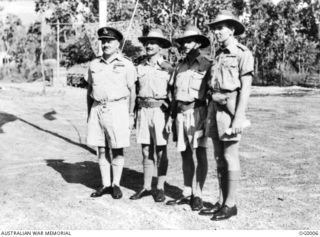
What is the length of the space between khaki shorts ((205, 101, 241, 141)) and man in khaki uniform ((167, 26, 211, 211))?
0.24m

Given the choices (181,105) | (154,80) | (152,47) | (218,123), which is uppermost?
(152,47)

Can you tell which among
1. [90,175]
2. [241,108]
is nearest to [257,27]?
[90,175]

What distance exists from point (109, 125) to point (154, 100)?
57 centimetres

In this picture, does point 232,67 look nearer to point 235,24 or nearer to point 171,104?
point 235,24

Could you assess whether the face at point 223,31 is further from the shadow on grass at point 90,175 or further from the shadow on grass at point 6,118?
the shadow on grass at point 6,118

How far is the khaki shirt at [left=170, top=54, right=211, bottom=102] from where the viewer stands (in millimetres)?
4660

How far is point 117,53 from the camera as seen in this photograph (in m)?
5.27

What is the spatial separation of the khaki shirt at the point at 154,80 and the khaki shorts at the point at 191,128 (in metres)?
0.40

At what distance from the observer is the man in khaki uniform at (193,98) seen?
4.66m

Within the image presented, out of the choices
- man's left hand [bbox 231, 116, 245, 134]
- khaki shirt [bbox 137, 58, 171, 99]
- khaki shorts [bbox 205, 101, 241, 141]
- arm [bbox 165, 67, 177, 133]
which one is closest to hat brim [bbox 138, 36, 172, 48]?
khaki shirt [bbox 137, 58, 171, 99]

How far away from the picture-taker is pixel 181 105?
4770mm

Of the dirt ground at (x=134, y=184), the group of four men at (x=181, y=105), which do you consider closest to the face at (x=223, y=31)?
the group of four men at (x=181, y=105)

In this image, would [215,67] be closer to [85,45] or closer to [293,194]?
[293,194]

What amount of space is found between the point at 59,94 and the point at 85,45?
9280 mm
